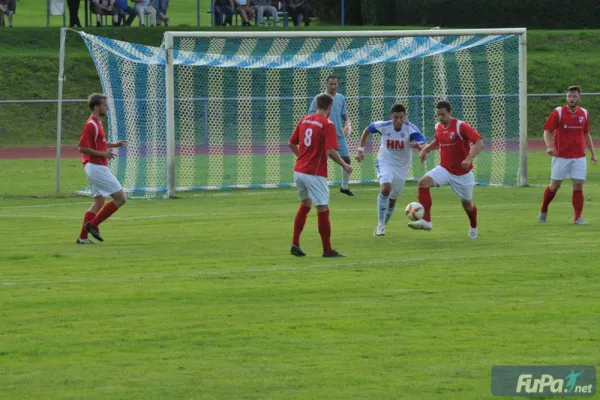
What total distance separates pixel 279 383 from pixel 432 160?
20409 mm

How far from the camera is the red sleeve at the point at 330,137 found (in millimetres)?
15203

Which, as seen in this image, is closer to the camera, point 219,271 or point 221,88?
point 219,271

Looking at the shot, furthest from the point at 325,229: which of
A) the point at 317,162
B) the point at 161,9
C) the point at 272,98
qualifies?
the point at 161,9

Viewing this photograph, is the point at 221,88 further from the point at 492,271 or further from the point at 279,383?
the point at 279,383

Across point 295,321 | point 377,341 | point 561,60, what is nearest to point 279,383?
point 377,341

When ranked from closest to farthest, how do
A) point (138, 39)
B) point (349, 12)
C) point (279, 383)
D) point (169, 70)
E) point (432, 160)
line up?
point (279, 383)
point (169, 70)
point (432, 160)
point (138, 39)
point (349, 12)

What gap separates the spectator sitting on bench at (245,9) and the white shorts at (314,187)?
29414mm

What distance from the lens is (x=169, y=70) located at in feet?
78.7

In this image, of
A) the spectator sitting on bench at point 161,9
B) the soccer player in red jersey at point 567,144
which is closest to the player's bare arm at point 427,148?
the soccer player in red jersey at point 567,144

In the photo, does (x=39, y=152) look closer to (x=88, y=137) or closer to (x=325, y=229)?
(x=88, y=137)

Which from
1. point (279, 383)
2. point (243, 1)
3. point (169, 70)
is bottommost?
point (279, 383)

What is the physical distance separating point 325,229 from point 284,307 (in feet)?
10.9

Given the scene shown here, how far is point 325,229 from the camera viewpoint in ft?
50.2

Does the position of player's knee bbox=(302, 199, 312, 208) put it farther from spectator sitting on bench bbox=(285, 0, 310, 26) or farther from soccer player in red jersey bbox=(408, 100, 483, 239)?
spectator sitting on bench bbox=(285, 0, 310, 26)
